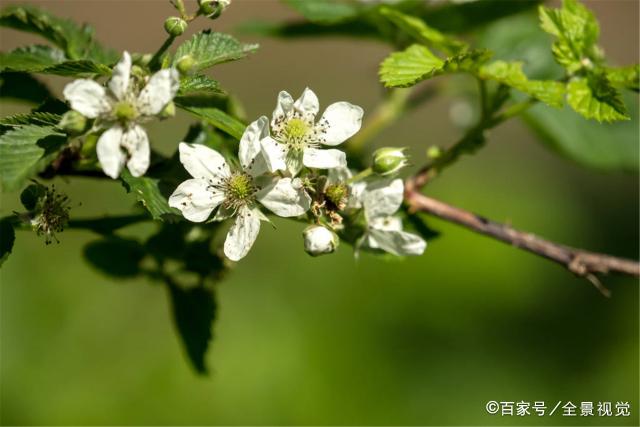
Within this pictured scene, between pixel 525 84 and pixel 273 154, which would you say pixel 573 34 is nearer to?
pixel 525 84

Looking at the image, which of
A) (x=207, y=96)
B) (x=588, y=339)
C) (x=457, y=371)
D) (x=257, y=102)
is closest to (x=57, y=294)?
(x=457, y=371)

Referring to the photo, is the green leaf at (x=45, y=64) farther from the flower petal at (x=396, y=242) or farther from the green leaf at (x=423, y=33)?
the green leaf at (x=423, y=33)

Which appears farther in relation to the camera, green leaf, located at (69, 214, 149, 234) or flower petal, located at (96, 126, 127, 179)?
green leaf, located at (69, 214, 149, 234)

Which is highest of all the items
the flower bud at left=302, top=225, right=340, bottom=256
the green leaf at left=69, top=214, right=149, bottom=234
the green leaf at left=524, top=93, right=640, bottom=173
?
the flower bud at left=302, top=225, right=340, bottom=256

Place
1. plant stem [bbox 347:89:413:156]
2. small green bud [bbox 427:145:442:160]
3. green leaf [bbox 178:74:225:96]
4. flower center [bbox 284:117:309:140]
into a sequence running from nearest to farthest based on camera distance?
green leaf [bbox 178:74:225:96] → flower center [bbox 284:117:309:140] → small green bud [bbox 427:145:442:160] → plant stem [bbox 347:89:413:156]

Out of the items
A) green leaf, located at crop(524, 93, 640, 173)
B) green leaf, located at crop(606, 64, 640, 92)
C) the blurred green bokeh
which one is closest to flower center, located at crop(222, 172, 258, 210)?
green leaf, located at crop(606, 64, 640, 92)

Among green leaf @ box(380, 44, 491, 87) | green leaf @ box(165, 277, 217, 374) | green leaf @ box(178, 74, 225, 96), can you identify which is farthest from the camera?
green leaf @ box(165, 277, 217, 374)

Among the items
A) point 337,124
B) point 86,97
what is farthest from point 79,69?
point 337,124

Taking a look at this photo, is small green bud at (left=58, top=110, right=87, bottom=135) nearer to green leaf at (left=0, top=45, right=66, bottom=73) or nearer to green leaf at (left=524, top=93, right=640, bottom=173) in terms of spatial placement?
green leaf at (left=0, top=45, right=66, bottom=73)

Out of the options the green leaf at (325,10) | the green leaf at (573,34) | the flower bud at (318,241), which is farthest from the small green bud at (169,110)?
the green leaf at (573,34)
